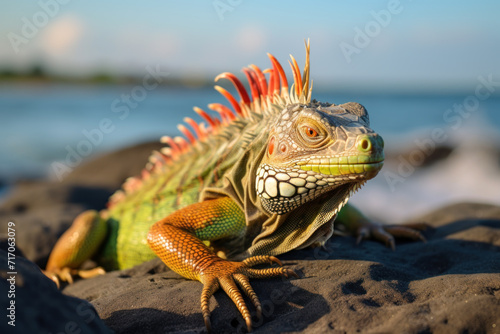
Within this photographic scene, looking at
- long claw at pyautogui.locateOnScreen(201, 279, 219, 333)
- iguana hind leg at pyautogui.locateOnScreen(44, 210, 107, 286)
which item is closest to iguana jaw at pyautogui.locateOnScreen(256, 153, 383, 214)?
long claw at pyautogui.locateOnScreen(201, 279, 219, 333)

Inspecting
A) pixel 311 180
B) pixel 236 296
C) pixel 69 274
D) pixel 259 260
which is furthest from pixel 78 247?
pixel 311 180

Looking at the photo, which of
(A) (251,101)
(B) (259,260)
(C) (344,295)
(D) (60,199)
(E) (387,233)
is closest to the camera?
(C) (344,295)

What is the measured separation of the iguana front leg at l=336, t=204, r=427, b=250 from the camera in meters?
5.82

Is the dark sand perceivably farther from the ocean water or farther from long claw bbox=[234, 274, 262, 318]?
the ocean water

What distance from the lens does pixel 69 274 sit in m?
6.19

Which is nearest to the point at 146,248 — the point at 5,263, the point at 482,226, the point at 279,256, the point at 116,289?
the point at 116,289

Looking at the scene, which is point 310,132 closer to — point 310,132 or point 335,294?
point 310,132

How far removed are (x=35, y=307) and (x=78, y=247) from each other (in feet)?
11.3

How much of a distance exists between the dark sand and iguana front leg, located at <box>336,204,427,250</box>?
136 millimetres

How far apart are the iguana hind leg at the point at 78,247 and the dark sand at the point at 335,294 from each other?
1.15 ft

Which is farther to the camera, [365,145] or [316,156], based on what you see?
[316,156]

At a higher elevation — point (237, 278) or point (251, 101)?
point (251, 101)

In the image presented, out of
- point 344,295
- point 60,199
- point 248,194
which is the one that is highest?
point 248,194

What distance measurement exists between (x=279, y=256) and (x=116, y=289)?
1778 millimetres
